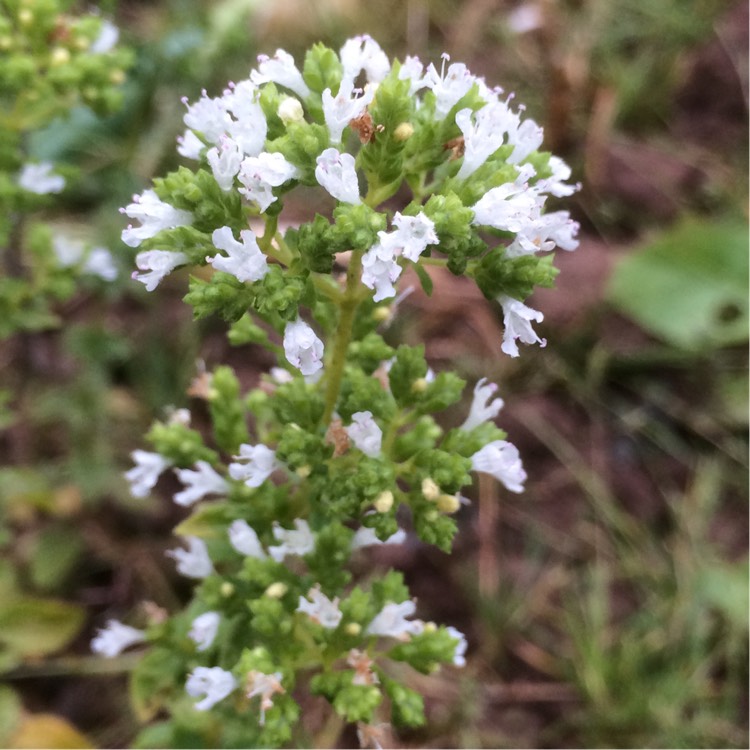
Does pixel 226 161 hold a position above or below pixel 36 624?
above

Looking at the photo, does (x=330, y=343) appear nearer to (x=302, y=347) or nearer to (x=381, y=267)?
(x=302, y=347)

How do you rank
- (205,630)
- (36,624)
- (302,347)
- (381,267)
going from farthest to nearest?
1. (36,624)
2. (205,630)
3. (302,347)
4. (381,267)

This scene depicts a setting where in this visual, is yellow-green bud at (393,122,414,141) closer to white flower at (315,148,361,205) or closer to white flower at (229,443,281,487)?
white flower at (315,148,361,205)

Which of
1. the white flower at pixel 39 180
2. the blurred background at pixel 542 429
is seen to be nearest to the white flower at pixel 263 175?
the white flower at pixel 39 180

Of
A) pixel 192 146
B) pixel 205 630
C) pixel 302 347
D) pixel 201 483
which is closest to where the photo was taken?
pixel 302 347

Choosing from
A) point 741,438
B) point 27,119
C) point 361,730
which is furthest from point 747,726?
point 27,119

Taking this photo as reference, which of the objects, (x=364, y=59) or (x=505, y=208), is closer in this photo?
(x=505, y=208)

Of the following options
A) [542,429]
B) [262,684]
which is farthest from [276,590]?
[542,429]
